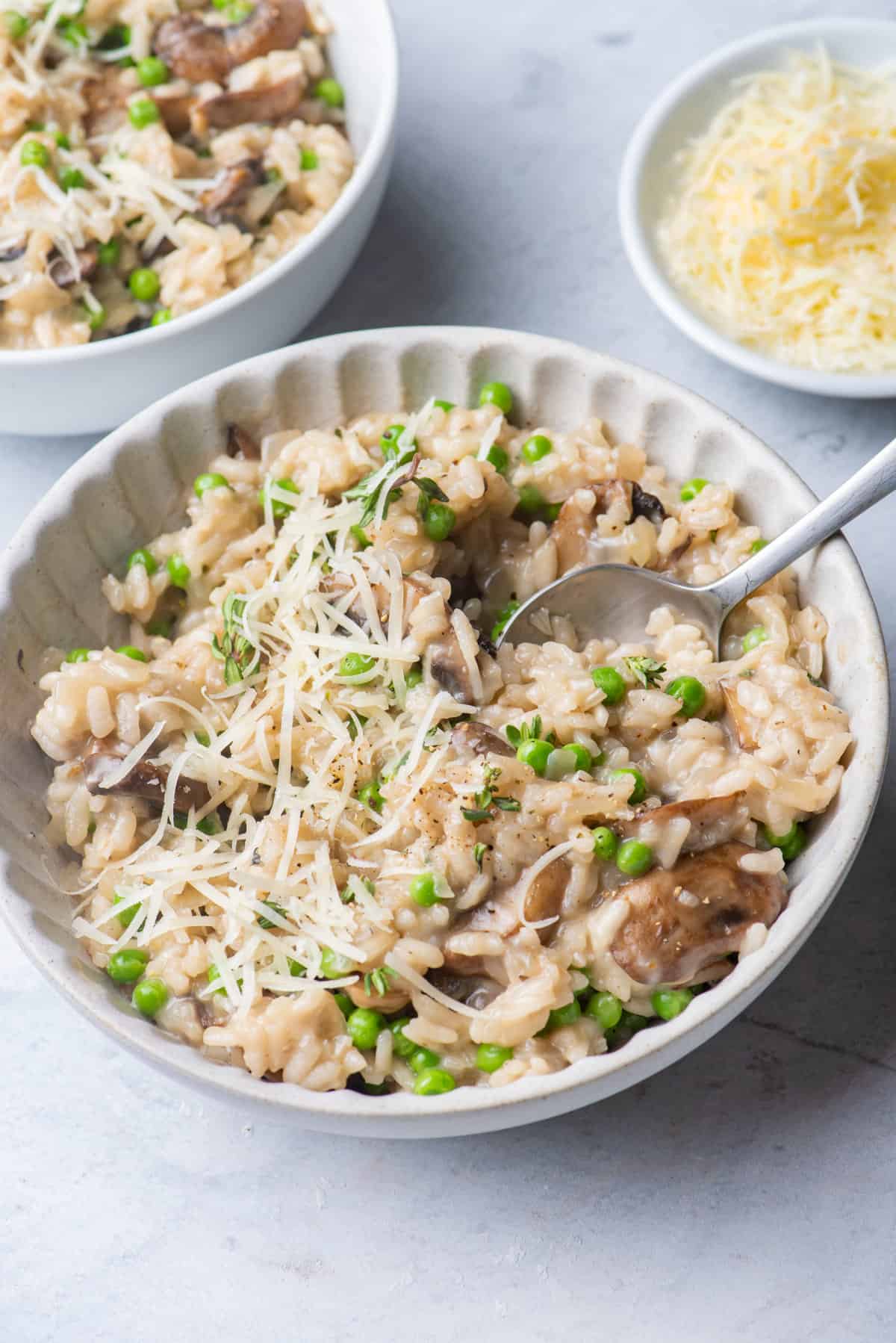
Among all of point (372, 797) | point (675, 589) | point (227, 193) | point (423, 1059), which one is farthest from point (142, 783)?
point (227, 193)

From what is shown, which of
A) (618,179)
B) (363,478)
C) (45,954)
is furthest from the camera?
(618,179)

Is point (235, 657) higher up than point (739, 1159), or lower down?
higher up

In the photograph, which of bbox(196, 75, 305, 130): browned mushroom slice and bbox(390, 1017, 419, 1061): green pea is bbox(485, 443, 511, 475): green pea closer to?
bbox(390, 1017, 419, 1061): green pea

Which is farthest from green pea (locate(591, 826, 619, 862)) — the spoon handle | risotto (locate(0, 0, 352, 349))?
risotto (locate(0, 0, 352, 349))

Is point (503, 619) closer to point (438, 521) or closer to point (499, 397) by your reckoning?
point (438, 521)

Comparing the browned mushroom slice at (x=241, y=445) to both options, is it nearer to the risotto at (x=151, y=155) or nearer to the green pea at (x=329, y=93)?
the risotto at (x=151, y=155)

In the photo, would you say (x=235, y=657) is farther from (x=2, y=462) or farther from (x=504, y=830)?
(x=2, y=462)

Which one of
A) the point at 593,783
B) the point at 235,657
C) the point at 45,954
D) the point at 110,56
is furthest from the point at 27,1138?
the point at 110,56
